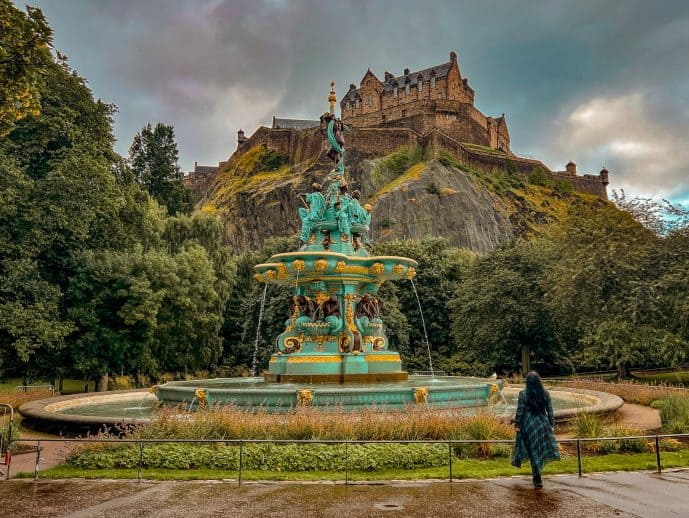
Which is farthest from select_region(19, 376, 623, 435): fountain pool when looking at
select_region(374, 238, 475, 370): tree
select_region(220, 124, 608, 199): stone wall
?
select_region(220, 124, 608, 199): stone wall

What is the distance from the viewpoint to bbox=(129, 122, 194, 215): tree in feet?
166

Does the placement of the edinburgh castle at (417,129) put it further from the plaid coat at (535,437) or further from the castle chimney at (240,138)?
the plaid coat at (535,437)

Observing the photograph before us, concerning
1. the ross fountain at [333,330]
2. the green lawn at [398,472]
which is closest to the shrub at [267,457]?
the green lawn at [398,472]

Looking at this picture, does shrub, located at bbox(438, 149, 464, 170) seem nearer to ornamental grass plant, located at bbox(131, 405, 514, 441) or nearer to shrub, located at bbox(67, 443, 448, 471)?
ornamental grass plant, located at bbox(131, 405, 514, 441)

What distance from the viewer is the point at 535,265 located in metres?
35.7

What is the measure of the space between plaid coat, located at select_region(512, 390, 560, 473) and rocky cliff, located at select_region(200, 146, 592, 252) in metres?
68.8

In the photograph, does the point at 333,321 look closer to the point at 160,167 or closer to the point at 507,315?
the point at 507,315

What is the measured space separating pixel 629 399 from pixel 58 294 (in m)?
21.8

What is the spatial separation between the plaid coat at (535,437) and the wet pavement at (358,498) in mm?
334

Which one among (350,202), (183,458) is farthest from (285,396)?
(350,202)

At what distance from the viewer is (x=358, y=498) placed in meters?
6.65

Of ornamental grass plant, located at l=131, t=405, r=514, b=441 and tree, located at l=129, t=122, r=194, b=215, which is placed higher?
tree, located at l=129, t=122, r=194, b=215

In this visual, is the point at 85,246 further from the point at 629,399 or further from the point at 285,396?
the point at 629,399

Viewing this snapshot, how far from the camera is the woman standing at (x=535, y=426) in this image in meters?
7.31
